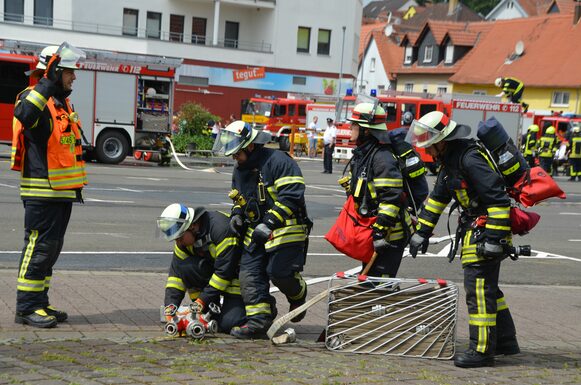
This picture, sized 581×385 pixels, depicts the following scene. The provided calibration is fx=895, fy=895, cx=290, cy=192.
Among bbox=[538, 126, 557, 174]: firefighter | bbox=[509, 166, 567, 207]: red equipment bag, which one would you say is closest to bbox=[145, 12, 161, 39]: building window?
bbox=[538, 126, 557, 174]: firefighter

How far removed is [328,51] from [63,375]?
165 feet

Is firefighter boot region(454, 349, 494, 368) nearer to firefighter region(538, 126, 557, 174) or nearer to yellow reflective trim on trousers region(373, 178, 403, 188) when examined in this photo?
yellow reflective trim on trousers region(373, 178, 403, 188)

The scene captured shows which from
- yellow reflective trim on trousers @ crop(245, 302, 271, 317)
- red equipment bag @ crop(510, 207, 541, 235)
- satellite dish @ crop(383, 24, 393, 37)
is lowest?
yellow reflective trim on trousers @ crop(245, 302, 271, 317)

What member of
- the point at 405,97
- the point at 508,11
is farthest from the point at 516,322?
the point at 508,11

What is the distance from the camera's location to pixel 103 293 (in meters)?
8.16

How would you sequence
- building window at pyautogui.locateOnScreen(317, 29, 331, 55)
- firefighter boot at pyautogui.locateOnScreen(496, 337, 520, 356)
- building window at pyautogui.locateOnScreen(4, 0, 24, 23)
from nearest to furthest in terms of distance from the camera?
firefighter boot at pyautogui.locateOnScreen(496, 337, 520, 356), building window at pyautogui.locateOnScreen(4, 0, 24, 23), building window at pyautogui.locateOnScreen(317, 29, 331, 55)

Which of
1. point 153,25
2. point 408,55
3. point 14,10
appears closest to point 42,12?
point 14,10

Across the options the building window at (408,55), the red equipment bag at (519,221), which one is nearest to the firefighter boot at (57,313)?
the red equipment bag at (519,221)

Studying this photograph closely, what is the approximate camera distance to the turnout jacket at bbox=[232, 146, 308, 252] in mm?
6770

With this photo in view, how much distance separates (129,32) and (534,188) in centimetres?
4617

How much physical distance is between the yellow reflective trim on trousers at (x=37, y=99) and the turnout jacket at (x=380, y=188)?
2450 mm

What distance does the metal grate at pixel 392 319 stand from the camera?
21.2 feet

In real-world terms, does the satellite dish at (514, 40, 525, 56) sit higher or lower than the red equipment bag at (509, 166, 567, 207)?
higher

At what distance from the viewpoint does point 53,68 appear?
6758 millimetres
